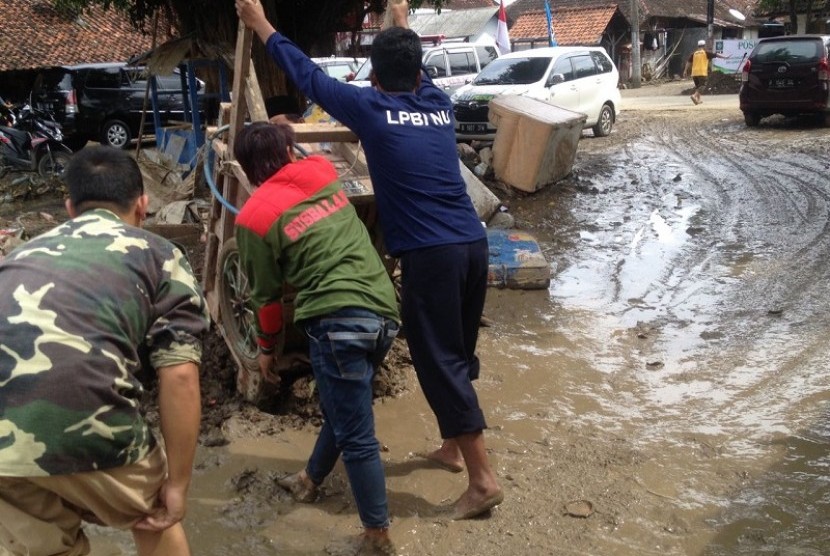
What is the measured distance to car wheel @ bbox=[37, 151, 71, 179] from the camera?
42.7 feet

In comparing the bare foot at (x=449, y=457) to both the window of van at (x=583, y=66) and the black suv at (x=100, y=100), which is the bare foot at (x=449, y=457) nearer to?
the window of van at (x=583, y=66)

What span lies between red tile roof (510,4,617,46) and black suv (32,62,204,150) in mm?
20555

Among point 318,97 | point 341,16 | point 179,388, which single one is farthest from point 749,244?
point 179,388

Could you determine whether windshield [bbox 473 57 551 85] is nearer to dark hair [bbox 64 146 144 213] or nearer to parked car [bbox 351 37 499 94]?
parked car [bbox 351 37 499 94]

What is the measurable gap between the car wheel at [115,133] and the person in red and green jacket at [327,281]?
14313 mm

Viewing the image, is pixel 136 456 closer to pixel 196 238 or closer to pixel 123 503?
pixel 123 503

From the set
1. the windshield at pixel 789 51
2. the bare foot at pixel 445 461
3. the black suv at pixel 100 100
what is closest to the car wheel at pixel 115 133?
the black suv at pixel 100 100

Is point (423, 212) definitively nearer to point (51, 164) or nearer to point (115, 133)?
point (51, 164)

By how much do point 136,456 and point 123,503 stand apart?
137 millimetres

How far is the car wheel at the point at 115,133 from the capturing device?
1634 cm

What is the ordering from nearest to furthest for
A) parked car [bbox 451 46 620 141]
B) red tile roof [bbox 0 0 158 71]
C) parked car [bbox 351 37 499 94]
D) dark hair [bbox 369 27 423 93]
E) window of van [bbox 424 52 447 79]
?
dark hair [bbox 369 27 423 93] → parked car [bbox 451 46 620 141] → parked car [bbox 351 37 499 94] → window of van [bbox 424 52 447 79] → red tile roof [bbox 0 0 158 71]

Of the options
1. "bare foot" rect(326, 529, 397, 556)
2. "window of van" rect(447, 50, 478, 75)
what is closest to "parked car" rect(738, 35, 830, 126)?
"window of van" rect(447, 50, 478, 75)

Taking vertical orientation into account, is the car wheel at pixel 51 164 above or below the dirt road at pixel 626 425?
above

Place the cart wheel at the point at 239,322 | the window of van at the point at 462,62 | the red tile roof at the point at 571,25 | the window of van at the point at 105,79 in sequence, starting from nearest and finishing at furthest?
the cart wheel at the point at 239,322 < the window of van at the point at 105,79 < the window of van at the point at 462,62 < the red tile roof at the point at 571,25
